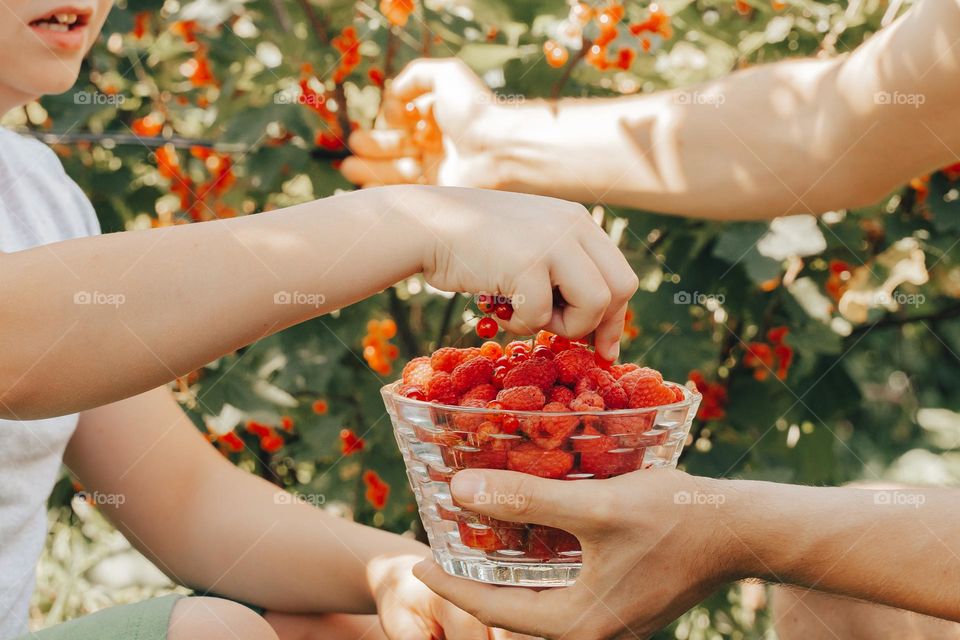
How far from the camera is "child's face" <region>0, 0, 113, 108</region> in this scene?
4.19 feet

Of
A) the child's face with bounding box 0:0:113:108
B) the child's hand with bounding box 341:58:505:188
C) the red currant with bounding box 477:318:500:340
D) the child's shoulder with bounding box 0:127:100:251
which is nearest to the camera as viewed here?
the red currant with bounding box 477:318:500:340

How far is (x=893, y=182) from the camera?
185 cm

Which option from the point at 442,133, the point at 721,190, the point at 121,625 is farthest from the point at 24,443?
the point at 721,190

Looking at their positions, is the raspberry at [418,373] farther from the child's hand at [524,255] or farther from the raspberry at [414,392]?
the child's hand at [524,255]

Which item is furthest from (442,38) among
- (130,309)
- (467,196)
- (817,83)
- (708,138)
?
(130,309)

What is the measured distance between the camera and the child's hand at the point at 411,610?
1.31 m

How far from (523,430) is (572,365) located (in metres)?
0.10

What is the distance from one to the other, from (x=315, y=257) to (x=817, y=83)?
124cm

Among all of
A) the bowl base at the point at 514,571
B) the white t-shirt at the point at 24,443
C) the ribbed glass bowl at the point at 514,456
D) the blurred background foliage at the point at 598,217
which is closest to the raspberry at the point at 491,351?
the ribbed glass bowl at the point at 514,456

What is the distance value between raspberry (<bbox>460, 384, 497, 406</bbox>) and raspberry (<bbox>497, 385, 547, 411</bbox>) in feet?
0.11

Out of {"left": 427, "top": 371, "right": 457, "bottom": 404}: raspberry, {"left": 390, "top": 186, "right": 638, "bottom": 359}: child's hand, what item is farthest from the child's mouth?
{"left": 427, "top": 371, "right": 457, "bottom": 404}: raspberry

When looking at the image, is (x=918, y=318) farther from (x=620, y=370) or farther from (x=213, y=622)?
(x=213, y=622)

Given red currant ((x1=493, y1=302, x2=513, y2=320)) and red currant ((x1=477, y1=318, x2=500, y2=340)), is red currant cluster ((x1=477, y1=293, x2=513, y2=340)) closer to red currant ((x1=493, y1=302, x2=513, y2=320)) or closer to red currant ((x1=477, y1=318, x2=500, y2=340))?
red currant ((x1=493, y1=302, x2=513, y2=320))

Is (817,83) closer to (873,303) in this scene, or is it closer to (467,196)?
(873,303)
